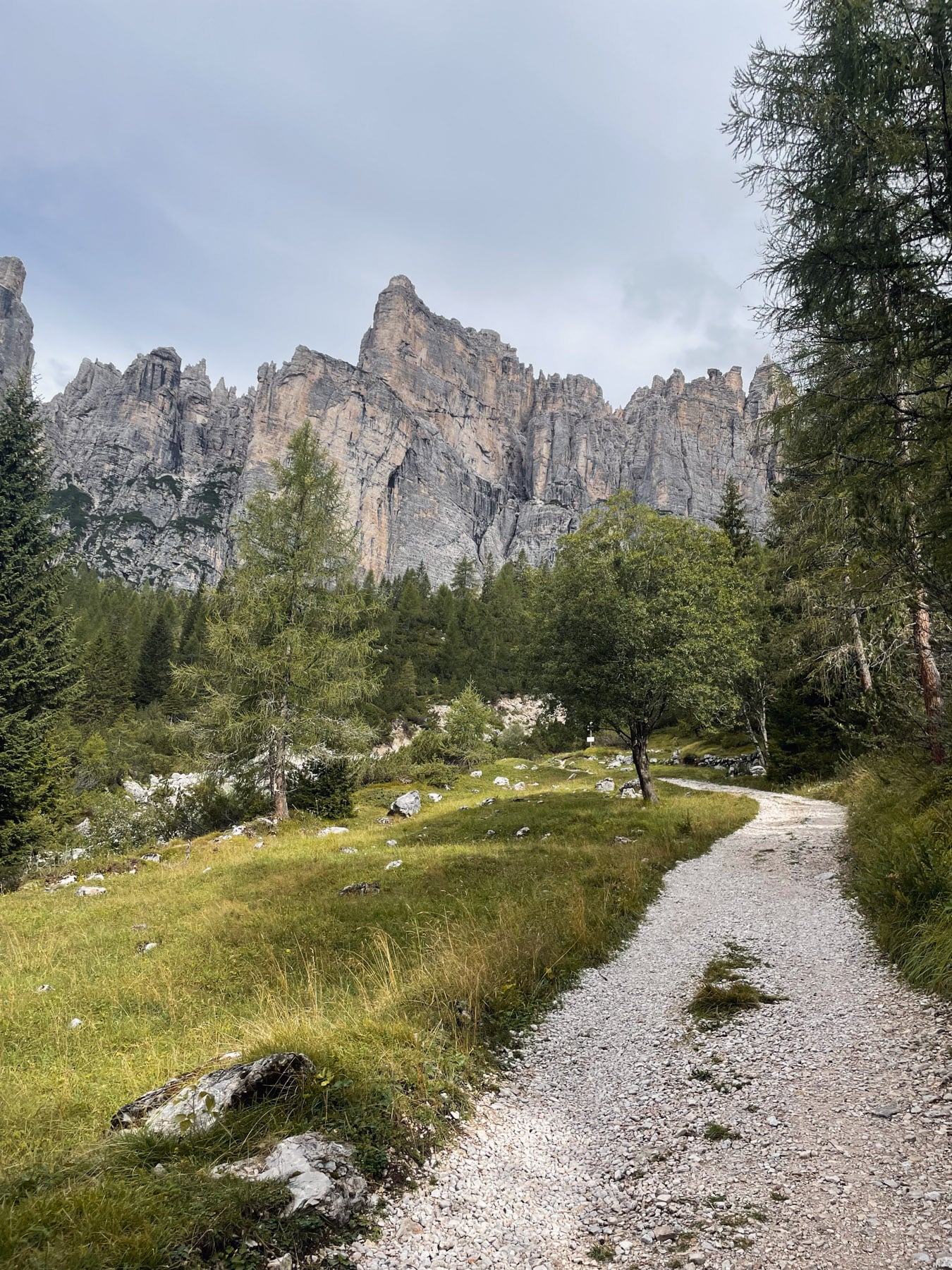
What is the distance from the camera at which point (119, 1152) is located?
378 centimetres

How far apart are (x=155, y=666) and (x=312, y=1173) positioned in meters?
76.6

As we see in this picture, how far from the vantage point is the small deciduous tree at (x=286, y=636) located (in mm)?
21344

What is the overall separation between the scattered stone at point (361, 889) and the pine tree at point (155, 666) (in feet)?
200

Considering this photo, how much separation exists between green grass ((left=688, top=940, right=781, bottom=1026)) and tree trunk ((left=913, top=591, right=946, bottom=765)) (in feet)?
33.6

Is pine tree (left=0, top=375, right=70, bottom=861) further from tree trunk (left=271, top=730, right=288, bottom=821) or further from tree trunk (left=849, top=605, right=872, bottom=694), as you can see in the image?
tree trunk (left=849, top=605, right=872, bottom=694)

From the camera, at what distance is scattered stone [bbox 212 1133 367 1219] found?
3.35 metres

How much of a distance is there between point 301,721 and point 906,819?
1789 centimetres

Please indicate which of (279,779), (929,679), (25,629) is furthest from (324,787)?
(929,679)

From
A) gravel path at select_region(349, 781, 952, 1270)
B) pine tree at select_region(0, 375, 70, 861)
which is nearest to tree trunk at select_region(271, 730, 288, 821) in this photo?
pine tree at select_region(0, 375, 70, 861)

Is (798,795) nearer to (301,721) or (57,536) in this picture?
(301,721)

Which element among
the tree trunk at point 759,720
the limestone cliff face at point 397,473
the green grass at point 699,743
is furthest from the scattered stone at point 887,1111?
the limestone cliff face at point 397,473

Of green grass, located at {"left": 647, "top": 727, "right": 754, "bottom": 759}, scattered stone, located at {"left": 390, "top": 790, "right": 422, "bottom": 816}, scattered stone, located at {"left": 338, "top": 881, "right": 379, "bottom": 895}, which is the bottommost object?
green grass, located at {"left": 647, "top": 727, "right": 754, "bottom": 759}

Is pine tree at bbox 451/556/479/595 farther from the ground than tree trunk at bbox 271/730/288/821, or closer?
farther from the ground

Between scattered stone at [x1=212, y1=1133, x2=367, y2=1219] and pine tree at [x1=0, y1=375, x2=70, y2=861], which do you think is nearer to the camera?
scattered stone at [x1=212, y1=1133, x2=367, y2=1219]
